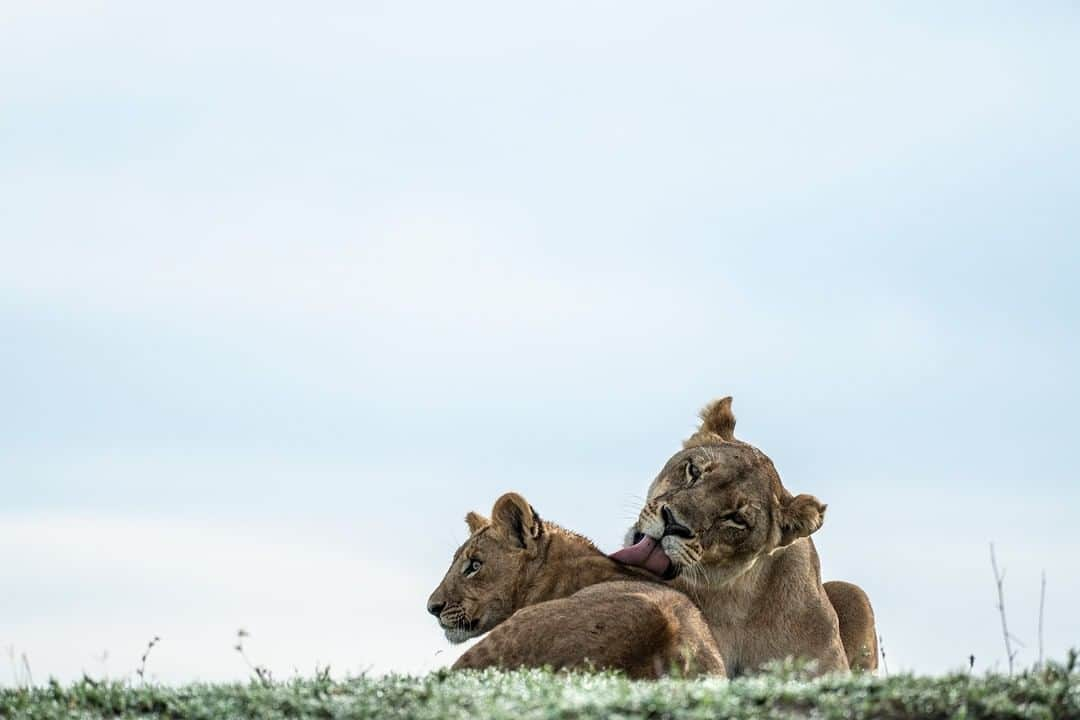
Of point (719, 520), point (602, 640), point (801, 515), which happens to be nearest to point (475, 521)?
point (719, 520)

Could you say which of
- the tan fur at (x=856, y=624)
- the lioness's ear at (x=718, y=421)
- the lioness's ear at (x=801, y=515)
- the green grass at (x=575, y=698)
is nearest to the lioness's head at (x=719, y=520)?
the lioness's ear at (x=801, y=515)

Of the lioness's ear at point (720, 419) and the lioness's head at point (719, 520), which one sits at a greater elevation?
the lioness's ear at point (720, 419)

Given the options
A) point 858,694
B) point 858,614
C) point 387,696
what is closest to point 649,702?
point 858,694

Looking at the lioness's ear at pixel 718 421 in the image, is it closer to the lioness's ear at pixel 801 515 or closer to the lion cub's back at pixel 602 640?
the lioness's ear at pixel 801 515

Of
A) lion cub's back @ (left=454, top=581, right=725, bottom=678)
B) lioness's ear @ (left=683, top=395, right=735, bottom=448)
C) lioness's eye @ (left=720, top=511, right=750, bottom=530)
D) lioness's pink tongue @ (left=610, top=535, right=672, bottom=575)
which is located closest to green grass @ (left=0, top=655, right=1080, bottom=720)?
lion cub's back @ (left=454, top=581, right=725, bottom=678)

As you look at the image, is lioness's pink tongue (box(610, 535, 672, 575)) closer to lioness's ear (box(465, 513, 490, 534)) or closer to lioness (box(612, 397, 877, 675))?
lioness (box(612, 397, 877, 675))

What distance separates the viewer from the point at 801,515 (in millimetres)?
12516

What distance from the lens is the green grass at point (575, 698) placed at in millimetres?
7336

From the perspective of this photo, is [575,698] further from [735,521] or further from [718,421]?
[718,421]

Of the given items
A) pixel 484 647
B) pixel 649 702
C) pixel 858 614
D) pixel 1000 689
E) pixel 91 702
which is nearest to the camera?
pixel 649 702

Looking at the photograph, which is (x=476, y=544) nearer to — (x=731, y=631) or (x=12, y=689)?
(x=731, y=631)

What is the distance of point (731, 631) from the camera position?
1276 cm

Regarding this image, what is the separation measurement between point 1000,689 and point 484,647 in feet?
11.7

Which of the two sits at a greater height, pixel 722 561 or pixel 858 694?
pixel 722 561
